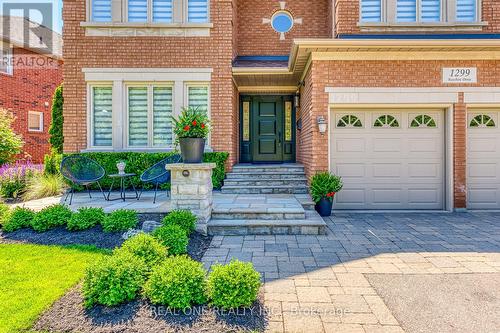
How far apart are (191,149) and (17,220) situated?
2.91 m

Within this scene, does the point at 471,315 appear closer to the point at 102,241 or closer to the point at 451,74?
the point at 102,241

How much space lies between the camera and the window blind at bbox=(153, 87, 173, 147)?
828cm

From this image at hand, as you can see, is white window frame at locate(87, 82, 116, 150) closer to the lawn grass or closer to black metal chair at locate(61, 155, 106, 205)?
black metal chair at locate(61, 155, 106, 205)

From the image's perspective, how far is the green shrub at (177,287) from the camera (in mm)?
2508

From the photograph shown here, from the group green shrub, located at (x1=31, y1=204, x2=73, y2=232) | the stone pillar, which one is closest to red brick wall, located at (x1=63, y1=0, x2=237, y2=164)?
the stone pillar

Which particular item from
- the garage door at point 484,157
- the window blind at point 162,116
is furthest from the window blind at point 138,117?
the garage door at point 484,157

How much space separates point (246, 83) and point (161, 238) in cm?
644

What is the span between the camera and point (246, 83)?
919 centimetres

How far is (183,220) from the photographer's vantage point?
4.56m

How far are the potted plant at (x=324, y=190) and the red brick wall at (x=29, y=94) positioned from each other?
11.6 m

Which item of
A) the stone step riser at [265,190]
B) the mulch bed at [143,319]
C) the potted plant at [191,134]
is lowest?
the mulch bed at [143,319]

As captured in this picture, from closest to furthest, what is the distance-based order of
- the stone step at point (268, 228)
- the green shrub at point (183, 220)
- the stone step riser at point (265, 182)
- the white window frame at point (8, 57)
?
1. the green shrub at point (183, 220)
2. the stone step at point (268, 228)
3. the stone step riser at point (265, 182)
4. the white window frame at point (8, 57)

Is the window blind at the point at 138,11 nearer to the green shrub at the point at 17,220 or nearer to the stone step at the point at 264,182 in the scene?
the stone step at the point at 264,182

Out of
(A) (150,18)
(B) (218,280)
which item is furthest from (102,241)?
(A) (150,18)
